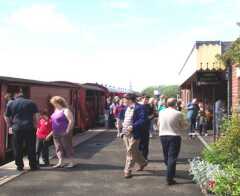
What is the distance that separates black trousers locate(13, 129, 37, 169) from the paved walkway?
43 cm

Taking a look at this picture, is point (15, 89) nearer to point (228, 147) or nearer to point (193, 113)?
point (228, 147)

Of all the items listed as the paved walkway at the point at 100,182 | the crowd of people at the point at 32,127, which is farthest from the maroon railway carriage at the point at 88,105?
the crowd of people at the point at 32,127

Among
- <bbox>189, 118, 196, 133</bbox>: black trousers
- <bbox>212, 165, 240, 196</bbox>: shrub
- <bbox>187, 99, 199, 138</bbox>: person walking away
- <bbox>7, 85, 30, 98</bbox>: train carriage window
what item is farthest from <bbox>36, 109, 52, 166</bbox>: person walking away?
<bbox>187, 99, 199, 138</bbox>: person walking away

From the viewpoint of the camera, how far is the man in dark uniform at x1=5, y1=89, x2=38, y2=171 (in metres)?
10.6

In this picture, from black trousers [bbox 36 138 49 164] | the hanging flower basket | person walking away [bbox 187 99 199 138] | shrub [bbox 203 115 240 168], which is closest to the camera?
the hanging flower basket

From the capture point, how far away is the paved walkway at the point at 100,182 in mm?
8578

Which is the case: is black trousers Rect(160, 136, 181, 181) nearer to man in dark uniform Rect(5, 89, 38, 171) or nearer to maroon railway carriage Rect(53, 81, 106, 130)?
man in dark uniform Rect(5, 89, 38, 171)

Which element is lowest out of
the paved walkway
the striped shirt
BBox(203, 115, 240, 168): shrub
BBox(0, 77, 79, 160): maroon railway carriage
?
the paved walkway

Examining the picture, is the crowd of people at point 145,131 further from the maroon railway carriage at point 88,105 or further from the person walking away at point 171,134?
the maroon railway carriage at point 88,105

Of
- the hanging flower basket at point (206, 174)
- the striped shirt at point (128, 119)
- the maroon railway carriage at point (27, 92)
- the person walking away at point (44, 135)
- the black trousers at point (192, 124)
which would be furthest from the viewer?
the black trousers at point (192, 124)

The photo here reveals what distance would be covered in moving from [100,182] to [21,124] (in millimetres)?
2274

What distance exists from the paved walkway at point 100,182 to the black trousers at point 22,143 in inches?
16.9

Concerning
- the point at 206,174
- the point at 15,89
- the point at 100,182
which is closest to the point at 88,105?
the point at 15,89

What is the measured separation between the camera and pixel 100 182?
9477mm
